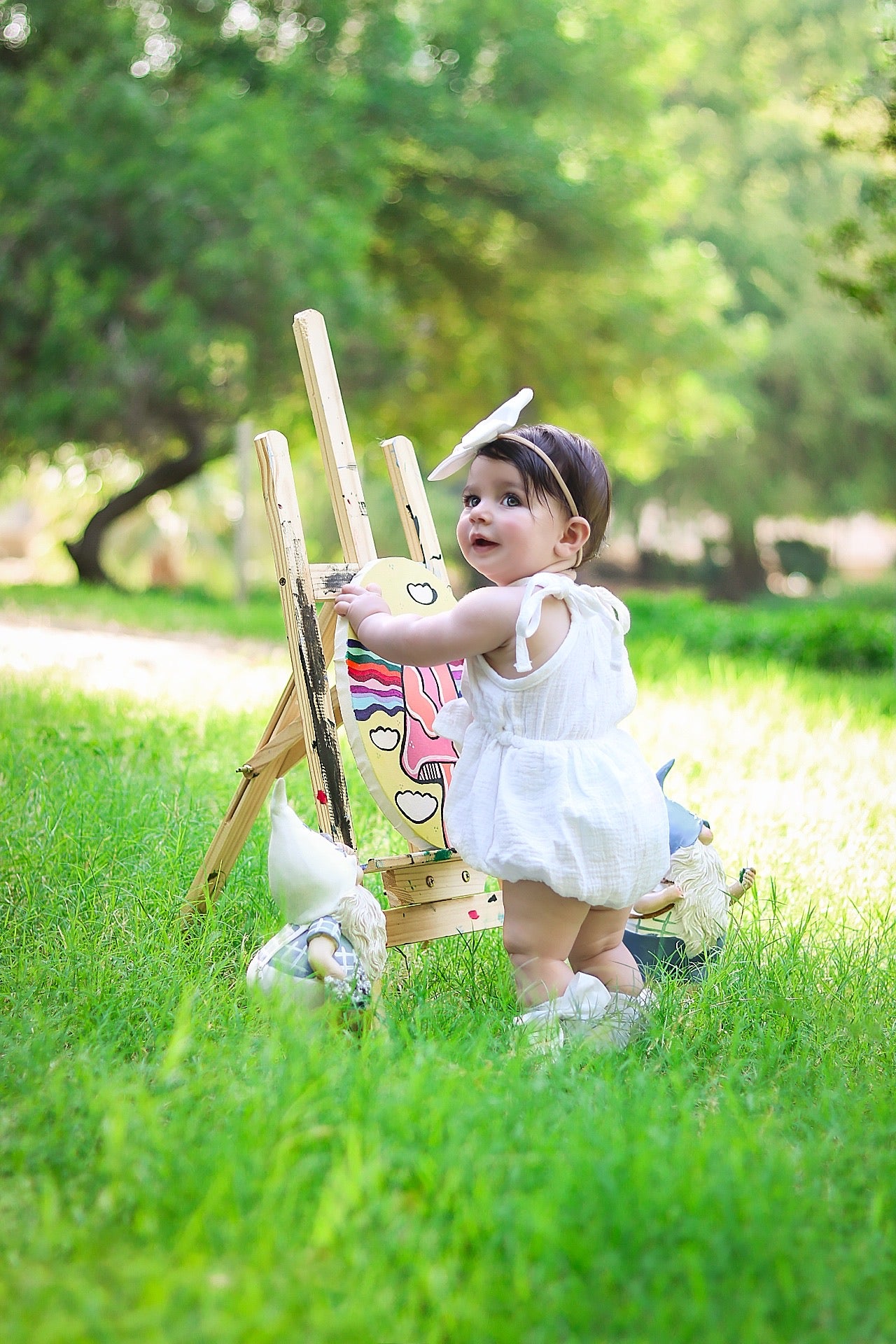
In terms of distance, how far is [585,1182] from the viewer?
169cm

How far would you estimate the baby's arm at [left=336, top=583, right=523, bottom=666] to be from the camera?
2.30 m

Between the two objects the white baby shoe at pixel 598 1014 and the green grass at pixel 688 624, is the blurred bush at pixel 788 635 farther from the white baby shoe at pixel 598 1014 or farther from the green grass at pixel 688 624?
the white baby shoe at pixel 598 1014

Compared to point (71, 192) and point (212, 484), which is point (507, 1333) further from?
point (212, 484)

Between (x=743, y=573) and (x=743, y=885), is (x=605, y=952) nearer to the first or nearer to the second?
(x=743, y=885)

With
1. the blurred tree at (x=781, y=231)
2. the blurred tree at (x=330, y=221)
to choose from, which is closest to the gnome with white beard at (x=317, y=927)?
the blurred tree at (x=330, y=221)

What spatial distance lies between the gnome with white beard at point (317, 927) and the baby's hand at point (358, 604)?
44cm

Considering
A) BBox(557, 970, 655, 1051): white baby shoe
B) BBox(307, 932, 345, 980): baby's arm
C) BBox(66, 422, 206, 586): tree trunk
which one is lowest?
BBox(557, 970, 655, 1051): white baby shoe

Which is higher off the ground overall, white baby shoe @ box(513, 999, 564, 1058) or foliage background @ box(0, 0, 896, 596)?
foliage background @ box(0, 0, 896, 596)

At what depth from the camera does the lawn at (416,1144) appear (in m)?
1.49

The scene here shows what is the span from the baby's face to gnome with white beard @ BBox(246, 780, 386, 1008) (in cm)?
65

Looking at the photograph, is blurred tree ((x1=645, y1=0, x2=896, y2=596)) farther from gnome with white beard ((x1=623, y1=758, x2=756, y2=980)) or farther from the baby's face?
the baby's face

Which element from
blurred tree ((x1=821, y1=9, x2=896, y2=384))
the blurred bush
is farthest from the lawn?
the blurred bush

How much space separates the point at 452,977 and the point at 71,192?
29.7 ft

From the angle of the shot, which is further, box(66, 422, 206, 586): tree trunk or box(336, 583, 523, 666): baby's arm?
box(66, 422, 206, 586): tree trunk
